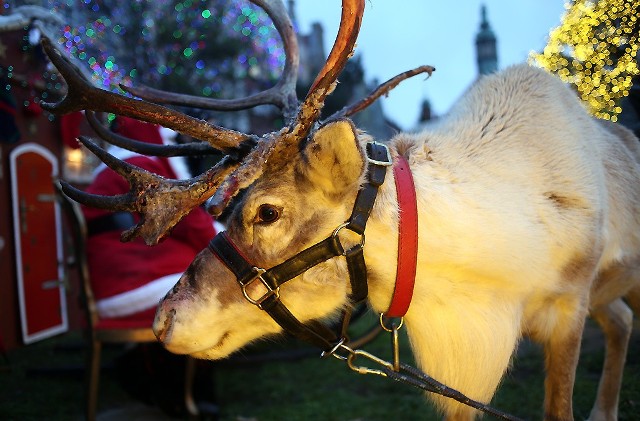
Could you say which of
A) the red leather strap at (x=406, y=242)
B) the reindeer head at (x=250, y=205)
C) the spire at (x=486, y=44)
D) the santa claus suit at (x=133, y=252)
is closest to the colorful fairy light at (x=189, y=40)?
the santa claus suit at (x=133, y=252)

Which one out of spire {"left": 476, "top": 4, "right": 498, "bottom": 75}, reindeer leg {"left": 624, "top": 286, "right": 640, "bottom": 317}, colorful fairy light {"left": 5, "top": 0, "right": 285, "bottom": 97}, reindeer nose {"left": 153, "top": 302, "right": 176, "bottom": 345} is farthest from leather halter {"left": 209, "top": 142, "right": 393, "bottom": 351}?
colorful fairy light {"left": 5, "top": 0, "right": 285, "bottom": 97}

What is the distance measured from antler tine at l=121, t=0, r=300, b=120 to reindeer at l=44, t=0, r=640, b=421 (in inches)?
18.7

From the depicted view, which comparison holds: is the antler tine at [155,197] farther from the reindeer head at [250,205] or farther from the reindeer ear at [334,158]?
the reindeer ear at [334,158]

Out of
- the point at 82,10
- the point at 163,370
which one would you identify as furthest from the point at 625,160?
the point at 82,10

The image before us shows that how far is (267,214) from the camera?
1847 millimetres

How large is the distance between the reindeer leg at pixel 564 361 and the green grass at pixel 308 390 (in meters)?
0.59

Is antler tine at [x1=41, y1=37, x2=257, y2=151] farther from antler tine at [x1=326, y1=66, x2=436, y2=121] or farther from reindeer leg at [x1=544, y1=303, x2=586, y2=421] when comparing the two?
reindeer leg at [x1=544, y1=303, x2=586, y2=421]

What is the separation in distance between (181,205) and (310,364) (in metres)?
3.33

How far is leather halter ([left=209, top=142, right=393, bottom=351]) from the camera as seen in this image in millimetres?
1773

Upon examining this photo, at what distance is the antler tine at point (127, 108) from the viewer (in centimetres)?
183

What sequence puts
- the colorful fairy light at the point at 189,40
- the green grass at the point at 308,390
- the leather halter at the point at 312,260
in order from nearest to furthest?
1. the leather halter at the point at 312,260
2. the green grass at the point at 308,390
3. the colorful fairy light at the point at 189,40

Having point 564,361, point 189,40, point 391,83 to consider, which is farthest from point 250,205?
point 189,40

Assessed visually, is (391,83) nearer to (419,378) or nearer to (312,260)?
(312,260)

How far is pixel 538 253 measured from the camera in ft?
6.48
